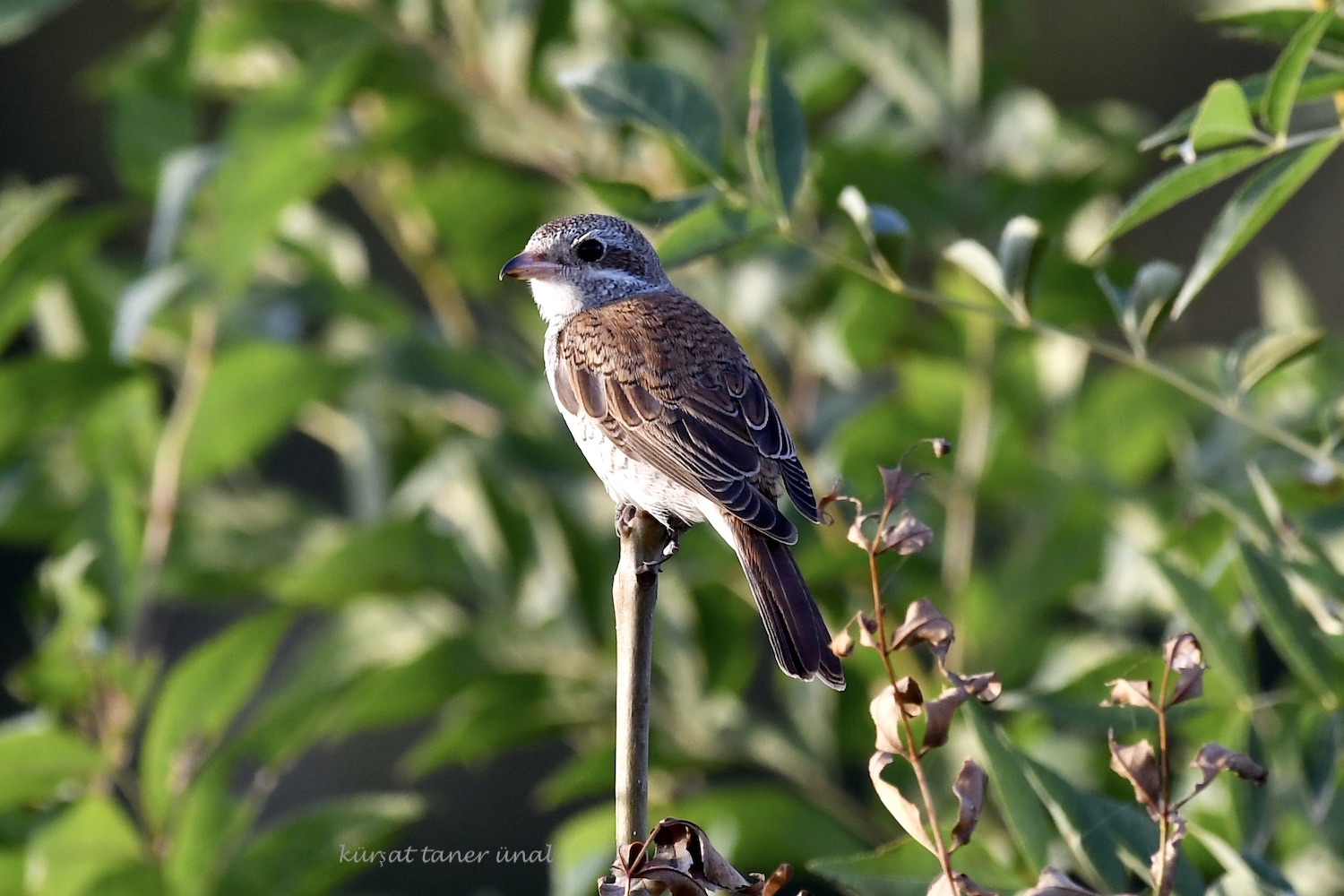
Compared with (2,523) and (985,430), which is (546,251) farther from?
(2,523)

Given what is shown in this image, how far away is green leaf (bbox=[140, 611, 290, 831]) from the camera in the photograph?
2551 millimetres

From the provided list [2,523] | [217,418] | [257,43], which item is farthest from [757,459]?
[257,43]

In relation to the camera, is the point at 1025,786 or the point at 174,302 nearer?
the point at 1025,786

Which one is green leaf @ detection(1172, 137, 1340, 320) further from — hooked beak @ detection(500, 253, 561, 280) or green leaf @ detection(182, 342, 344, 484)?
green leaf @ detection(182, 342, 344, 484)

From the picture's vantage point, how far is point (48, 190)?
109 inches

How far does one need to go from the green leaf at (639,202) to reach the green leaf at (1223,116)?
0.62 metres

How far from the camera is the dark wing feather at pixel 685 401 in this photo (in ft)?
7.76

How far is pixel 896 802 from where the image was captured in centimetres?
122

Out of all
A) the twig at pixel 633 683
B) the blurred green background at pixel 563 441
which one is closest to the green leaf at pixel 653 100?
the blurred green background at pixel 563 441

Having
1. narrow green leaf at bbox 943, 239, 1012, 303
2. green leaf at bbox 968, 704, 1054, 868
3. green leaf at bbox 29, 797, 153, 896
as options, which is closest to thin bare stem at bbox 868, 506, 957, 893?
green leaf at bbox 968, 704, 1054, 868

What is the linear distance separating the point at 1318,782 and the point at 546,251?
5.56ft

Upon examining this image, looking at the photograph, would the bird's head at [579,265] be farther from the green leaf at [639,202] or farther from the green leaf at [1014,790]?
the green leaf at [1014,790]

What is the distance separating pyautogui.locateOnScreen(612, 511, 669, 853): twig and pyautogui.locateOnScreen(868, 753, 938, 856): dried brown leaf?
0.20 m

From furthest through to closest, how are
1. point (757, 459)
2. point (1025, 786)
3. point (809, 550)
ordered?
point (809, 550) → point (757, 459) → point (1025, 786)
